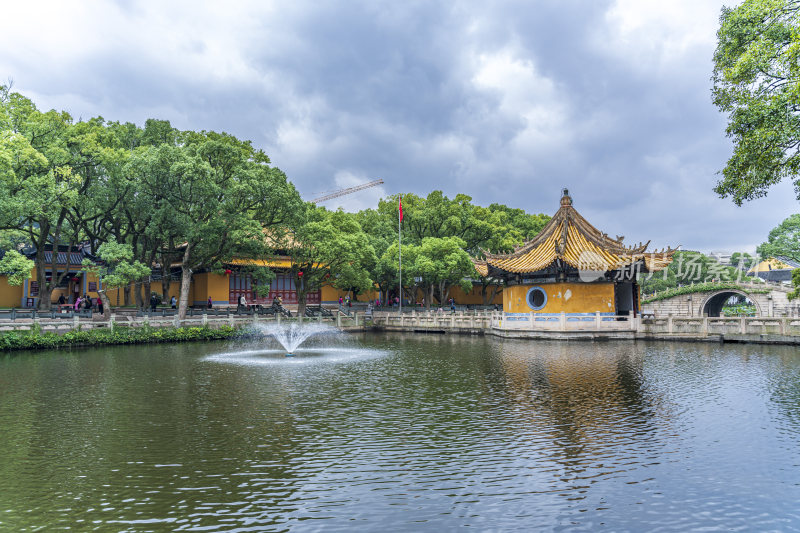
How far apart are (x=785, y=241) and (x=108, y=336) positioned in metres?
57.3

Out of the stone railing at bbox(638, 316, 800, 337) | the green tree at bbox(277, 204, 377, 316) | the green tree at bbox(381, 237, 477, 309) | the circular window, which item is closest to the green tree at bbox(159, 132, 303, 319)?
the green tree at bbox(277, 204, 377, 316)

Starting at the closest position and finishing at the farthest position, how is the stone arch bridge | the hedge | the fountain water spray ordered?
the fountain water spray
the stone arch bridge
the hedge

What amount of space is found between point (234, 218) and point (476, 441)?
25.1m

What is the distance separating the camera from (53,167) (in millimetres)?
27469

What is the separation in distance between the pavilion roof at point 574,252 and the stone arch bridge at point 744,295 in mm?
11064

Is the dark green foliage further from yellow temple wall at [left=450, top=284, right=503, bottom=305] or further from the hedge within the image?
the hedge

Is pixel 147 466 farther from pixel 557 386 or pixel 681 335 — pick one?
pixel 681 335

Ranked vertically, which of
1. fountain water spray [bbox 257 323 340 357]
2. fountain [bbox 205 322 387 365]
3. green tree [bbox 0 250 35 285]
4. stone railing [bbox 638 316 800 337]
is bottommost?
fountain [bbox 205 322 387 365]

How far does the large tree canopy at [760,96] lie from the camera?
12.6 meters

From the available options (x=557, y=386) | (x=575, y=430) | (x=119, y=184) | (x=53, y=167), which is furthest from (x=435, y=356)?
(x=53, y=167)

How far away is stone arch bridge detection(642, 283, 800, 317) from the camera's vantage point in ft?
142

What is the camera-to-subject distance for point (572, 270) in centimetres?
3019

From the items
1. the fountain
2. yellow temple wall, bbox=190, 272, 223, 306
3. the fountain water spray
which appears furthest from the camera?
yellow temple wall, bbox=190, 272, 223, 306

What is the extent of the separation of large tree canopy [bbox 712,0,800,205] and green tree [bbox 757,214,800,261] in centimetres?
4306
